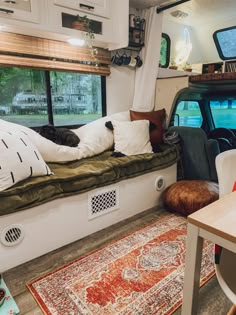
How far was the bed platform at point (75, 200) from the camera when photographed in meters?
1.51

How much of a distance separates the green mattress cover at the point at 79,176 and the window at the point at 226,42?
238 centimetres

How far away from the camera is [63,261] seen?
163 cm

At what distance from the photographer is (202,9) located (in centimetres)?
310

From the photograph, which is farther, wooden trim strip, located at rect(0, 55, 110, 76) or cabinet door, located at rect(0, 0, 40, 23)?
wooden trim strip, located at rect(0, 55, 110, 76)

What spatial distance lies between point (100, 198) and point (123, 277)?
2.24 ft

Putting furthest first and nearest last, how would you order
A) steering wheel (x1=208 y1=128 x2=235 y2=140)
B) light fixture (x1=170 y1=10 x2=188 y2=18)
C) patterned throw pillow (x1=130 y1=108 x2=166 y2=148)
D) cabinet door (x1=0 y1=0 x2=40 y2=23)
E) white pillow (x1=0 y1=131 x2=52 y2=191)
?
steering wheel (x1=208 y1=128 x2=235 y2=140) < light fixture (x1=170 y1=10 x2=188 y2=18) < patterned throw pillow (x1=130 y1=108 x2=166 y2=148) < cabinet door (x1=0 y1=0 x2=40 y2=23) < white pillow (x1=0 y1=131 x2=52 y2=191)

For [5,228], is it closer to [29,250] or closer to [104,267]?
[29,250]

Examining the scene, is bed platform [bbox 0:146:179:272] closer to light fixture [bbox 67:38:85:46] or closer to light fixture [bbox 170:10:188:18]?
light fixture [bbox 67:38:85:46]

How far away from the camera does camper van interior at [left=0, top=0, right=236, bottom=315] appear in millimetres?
1335

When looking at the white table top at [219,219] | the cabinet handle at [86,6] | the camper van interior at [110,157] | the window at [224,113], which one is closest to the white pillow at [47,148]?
the camper van interior at [110,157]

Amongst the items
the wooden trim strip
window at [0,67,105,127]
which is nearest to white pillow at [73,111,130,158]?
window at [0,67,105,127]

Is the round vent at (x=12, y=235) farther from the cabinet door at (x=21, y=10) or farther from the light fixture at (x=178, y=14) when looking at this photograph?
the light fixture at (x=178, y=14)

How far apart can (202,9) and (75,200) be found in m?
3.08

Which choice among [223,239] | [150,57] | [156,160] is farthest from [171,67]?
[223,239]
